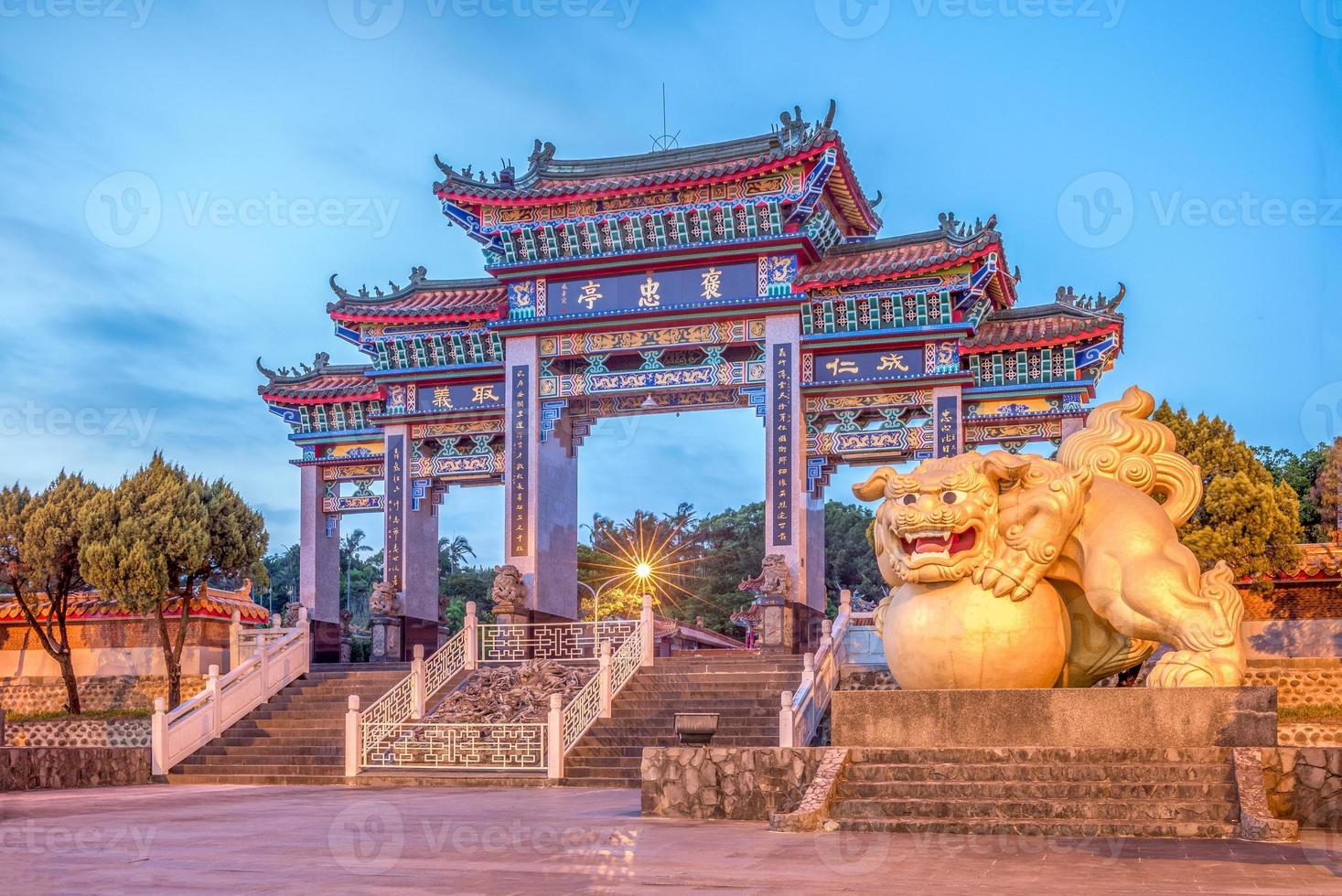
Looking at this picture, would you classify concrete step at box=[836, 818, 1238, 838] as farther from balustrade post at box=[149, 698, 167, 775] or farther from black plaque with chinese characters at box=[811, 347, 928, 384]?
black plaque with chinese characters at box=[811, 347, 928, 384]

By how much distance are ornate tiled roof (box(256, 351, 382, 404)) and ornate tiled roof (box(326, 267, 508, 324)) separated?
3.79 feet

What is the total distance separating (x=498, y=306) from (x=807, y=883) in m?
17.6

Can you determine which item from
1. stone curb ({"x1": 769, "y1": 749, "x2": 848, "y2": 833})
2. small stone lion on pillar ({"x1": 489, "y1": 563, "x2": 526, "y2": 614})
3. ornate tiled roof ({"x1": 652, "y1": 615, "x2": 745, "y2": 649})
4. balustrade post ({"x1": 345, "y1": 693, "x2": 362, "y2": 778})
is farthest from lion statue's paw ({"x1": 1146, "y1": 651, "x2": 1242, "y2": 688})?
ornate tiled roof ({"x1": 652, "y1": 615, "x2": 745, "y2": 649})

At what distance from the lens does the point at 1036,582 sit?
8500mm

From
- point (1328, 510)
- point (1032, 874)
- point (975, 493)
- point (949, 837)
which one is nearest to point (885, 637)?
point (975, 493)

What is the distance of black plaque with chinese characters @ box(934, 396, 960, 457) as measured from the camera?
19953 mm

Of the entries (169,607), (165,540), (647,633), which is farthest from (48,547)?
(647,633)

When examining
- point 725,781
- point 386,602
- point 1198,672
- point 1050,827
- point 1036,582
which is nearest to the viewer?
point 1050,827

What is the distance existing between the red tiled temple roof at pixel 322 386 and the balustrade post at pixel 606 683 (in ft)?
29.5

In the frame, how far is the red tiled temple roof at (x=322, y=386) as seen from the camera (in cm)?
2375

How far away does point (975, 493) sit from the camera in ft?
28.1

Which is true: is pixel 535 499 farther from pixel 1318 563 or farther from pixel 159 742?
pixel 1318 563

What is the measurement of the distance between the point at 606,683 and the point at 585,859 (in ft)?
31.5

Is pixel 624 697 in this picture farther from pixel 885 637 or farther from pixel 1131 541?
pixel 1131 541
